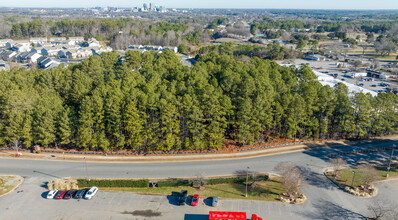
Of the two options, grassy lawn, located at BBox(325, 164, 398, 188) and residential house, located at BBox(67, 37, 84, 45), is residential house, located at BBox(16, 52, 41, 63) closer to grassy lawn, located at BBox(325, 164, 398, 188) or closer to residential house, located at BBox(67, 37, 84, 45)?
residential house, located at BBox(67, 37, 84, 45)

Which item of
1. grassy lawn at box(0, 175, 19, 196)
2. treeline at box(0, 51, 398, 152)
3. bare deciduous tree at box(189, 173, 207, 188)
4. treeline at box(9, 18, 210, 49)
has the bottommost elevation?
grassy lawn at box(0, 175, 19, 196)

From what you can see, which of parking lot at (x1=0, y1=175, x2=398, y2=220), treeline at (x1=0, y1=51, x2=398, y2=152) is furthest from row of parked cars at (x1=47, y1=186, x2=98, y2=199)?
treeline at (x1=0, y1=51, x2=398, y2=152)

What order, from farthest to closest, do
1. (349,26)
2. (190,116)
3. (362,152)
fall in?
(349,26), (362,152), (190,116)

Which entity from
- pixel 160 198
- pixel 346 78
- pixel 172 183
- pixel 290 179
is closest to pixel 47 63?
pixel 172 183

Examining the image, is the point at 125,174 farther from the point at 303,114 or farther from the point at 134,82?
the point at 303,114

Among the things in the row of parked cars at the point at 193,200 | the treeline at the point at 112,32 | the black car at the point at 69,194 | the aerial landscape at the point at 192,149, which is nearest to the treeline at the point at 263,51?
the treeline at the point at 112,32

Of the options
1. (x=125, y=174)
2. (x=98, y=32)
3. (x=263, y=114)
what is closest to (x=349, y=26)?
(x=98, y=32)
